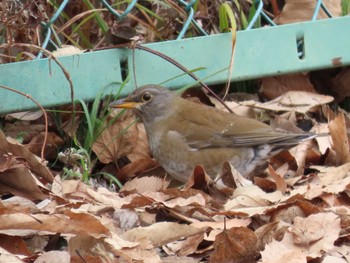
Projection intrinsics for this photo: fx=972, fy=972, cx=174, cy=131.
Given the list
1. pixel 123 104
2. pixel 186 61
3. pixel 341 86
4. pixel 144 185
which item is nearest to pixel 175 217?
pixel 144 185

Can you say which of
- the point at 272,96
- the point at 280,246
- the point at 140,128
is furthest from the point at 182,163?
the point at 280,246

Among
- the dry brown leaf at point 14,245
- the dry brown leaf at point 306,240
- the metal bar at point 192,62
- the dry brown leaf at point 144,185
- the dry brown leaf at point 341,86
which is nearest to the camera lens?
the dry brown leaf at point 14,245

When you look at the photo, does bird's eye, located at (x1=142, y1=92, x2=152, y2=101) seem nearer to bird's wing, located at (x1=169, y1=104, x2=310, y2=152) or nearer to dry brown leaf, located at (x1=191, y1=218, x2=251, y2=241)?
bird's wing, located at (x1=169, y1=104, x2=310, y2=152)

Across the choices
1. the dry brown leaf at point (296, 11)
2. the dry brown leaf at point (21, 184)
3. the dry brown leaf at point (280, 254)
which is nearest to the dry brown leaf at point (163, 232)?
the dry brown leaf at point (280, 254)

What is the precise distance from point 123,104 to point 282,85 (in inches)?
55.0

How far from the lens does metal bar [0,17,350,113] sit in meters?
5.45

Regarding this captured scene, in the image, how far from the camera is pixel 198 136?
5.90m

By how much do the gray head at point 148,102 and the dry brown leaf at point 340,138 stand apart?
101cm

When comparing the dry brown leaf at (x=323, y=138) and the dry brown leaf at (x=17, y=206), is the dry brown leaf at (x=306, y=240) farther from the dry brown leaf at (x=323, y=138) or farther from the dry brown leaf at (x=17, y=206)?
the dry brown leaf at (x=323, y=138)

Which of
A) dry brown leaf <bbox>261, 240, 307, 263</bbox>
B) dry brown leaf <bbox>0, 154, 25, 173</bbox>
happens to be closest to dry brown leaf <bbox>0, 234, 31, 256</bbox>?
dry brown leaf <bbox>0, 154, 25, 173</bbox>

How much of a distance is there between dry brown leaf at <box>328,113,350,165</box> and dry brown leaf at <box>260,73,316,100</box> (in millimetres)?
946

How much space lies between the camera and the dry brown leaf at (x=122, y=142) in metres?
5.68

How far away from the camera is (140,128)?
6.31 m

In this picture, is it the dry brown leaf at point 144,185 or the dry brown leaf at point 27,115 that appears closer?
the dry brown leaf at point 144,185
